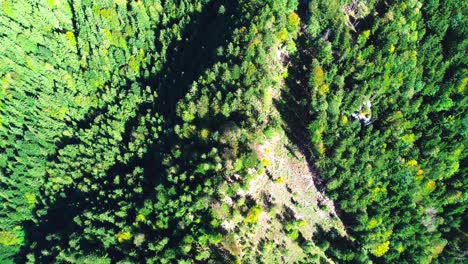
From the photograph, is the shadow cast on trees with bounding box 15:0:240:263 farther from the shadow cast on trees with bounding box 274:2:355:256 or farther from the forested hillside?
the shadow cast on trees with bounding box 274:2:355:256

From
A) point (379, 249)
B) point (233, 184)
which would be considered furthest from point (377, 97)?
point (233, 184)

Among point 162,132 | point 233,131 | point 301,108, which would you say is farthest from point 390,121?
point 162,132

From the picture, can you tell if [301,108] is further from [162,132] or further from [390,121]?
[162,132]

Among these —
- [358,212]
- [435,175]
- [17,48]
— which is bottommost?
[358,212]

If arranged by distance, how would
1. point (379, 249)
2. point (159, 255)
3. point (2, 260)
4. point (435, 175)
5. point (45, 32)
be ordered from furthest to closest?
1. point (45, 32)
2. point (2, 260)
3. point (435, 175)
4. point (379, 249)
5. point (159, 255)

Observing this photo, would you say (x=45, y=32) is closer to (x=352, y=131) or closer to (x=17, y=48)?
(x=17, y=48)

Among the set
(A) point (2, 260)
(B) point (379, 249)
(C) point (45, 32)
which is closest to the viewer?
(B) point (379, 249)

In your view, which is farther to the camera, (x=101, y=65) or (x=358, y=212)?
(x=101, y=65)

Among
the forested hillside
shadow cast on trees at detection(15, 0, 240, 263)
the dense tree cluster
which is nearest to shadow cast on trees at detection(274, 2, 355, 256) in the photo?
the forested hillside

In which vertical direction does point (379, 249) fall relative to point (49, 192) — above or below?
below
